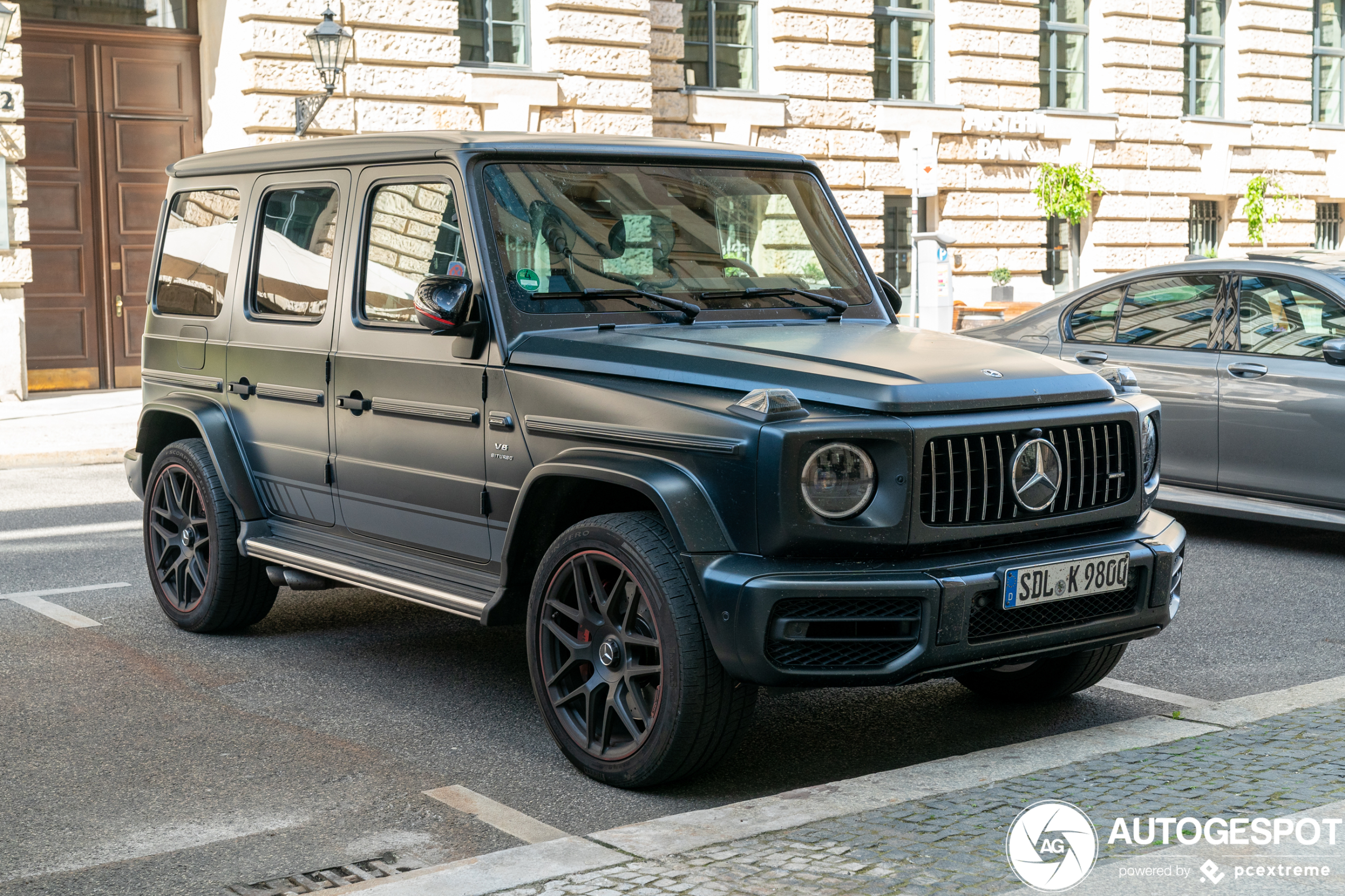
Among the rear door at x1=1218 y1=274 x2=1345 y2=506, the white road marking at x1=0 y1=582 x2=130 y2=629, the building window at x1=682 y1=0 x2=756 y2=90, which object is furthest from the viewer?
the building window at x1=682 y1=0 x2=756 y2=90

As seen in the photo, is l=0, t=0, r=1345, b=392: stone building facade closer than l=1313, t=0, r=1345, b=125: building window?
Yes

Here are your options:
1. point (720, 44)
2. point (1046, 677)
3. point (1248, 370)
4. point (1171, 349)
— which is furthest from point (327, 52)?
point (1046, 677)

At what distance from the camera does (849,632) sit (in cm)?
417

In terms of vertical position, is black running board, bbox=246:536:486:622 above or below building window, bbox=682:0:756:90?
below

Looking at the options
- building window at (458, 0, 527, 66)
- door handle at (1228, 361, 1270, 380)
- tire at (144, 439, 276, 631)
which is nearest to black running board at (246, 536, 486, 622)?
tire at (144, 439, 276, 631)

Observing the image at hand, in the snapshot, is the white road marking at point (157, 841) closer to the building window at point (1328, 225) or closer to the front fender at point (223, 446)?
the front fender at point (223, 446)

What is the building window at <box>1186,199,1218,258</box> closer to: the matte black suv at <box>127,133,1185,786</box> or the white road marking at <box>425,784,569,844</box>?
the matte black suv at <box>127,133,1185,786</box>

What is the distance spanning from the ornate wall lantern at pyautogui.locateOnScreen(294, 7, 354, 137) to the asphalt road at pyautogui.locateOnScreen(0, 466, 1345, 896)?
9.33 m

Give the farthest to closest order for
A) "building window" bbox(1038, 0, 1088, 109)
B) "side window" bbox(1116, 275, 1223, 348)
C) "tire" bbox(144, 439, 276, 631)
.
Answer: "building window" bbox(1038, 0, 1088, 109), "side window" bbox(1116, 275, 1223, 348), "tire" bbox(144, 439, 276, 631)

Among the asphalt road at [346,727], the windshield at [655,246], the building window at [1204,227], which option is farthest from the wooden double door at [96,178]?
the building window at [1204,227]

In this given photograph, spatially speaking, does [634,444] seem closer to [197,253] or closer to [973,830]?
[973,830]

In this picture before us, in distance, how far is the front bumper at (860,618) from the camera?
4.07 m

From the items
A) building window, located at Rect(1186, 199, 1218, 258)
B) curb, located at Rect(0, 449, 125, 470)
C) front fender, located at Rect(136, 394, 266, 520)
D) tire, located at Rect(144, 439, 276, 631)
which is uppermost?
building window, located at Rect(1186, 199, 1218, 258)

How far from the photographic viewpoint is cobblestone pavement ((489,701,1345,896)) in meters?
3.52
